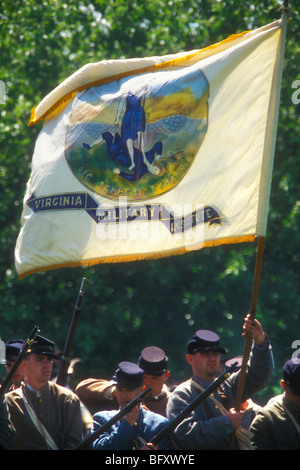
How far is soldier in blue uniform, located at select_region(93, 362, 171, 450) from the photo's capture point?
5605 mm

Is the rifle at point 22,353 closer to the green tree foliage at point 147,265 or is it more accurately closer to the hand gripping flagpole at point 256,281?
the hand gripping flagpole at point 256,281

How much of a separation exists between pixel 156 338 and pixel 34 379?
8.82 m

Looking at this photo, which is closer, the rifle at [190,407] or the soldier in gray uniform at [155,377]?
the rifle at [190,407]

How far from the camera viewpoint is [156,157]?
6.46 m

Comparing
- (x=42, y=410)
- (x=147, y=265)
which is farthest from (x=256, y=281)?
(x=147, y=265)

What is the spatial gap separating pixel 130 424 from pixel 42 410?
3.22 feet

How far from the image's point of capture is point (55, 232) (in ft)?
22.4

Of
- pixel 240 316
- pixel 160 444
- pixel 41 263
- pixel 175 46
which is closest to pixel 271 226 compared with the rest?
pixel 240 316

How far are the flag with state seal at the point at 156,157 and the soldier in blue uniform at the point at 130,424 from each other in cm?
97

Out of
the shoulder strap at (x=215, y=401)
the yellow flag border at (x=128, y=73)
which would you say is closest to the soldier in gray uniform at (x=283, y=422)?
the shoulder strap at (x=215, y=401)

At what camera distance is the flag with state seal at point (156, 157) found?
230 inches

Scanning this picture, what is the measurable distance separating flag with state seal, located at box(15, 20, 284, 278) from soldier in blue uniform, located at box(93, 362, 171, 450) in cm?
97

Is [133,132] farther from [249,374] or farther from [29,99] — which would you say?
[29,99]

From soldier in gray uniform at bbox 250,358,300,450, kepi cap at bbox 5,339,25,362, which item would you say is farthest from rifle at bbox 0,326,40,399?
soldier in gray uniform at bbox 250,358,300,450
